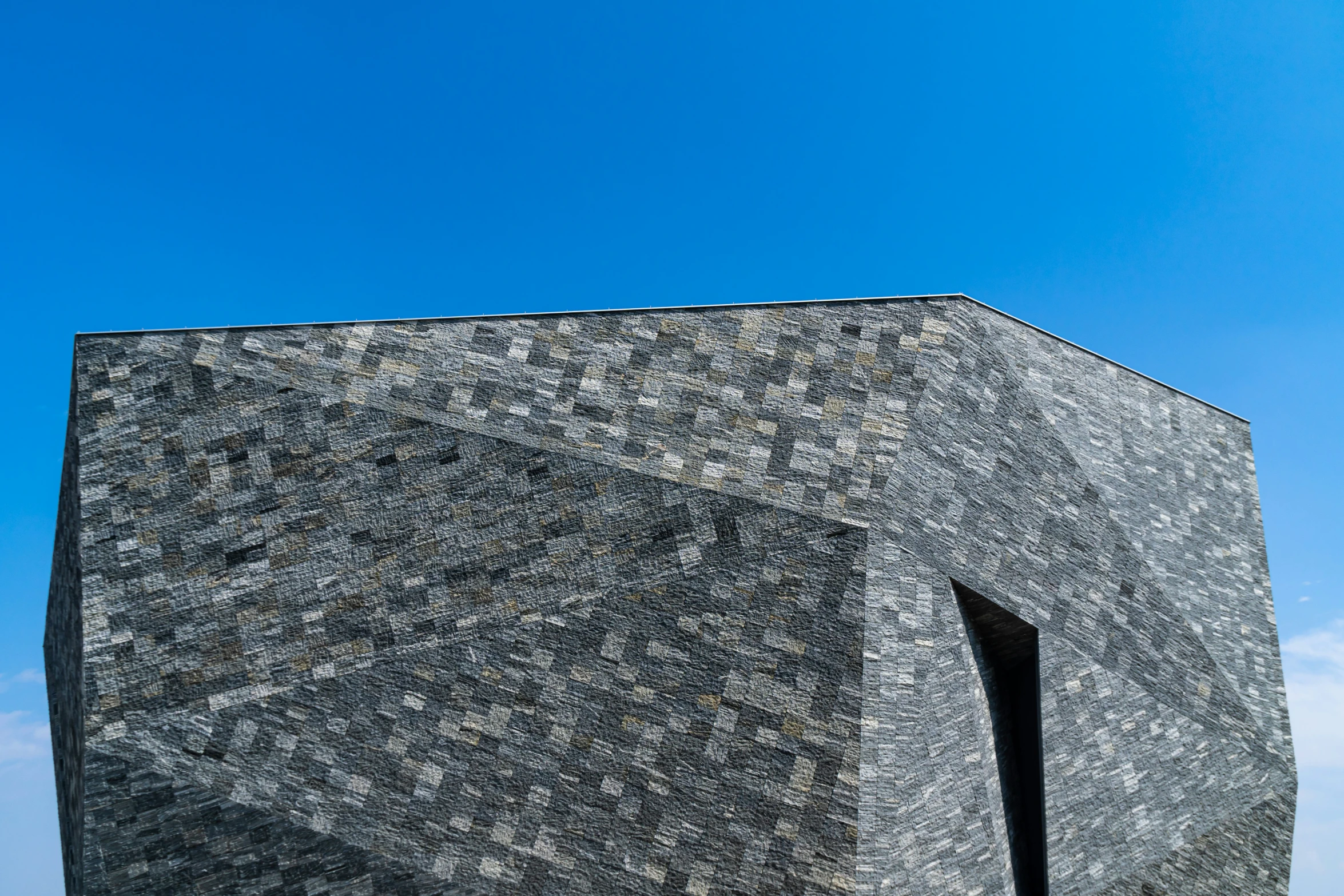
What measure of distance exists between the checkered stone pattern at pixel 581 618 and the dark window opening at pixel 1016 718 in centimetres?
23

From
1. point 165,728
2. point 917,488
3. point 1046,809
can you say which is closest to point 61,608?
point 165,728

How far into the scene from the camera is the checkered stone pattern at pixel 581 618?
1269cm

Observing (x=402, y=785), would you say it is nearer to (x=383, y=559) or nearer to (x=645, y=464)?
(x=383, y=559)

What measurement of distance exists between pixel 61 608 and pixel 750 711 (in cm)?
1307

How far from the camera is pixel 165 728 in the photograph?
12.7m

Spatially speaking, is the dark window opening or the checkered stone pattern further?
the dark window opening

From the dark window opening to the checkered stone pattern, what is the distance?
23cm

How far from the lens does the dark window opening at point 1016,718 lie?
1452 cm

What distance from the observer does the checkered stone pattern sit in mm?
12688

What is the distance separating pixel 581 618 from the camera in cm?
1341

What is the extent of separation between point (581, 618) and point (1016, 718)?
8281 millimetres

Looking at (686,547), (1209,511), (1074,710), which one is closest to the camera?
(686,547)

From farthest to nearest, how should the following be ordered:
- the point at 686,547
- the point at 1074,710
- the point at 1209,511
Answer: the point at 1209,511
the point at 1074,710
the point at 686,547

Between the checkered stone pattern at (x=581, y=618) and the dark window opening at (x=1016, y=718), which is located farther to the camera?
the dark window opening at (x=1016, y=718)
